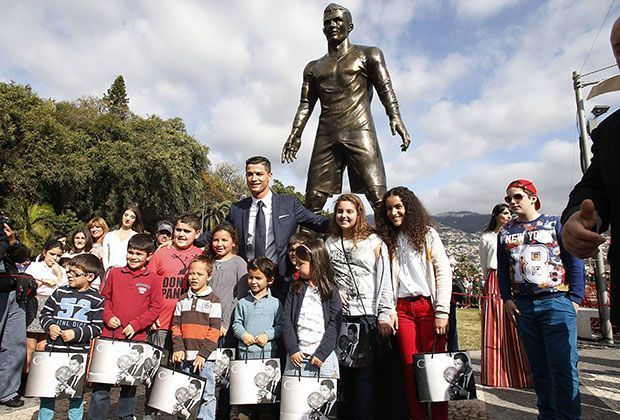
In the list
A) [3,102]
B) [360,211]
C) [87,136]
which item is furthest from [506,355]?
[87,136]

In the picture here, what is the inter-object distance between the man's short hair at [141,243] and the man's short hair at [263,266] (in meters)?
1.06

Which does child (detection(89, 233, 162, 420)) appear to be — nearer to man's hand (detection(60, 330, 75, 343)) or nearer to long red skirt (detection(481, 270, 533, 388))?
man's hand (detection(60, 330, 75, 343))

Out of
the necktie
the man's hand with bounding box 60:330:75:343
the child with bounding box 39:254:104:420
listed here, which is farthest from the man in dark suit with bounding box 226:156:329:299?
the man's hand with bounding box 60:330:75:343

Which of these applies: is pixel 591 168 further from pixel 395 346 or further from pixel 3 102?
pixel 3 102

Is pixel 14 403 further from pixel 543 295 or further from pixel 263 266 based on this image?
pixel 543 295

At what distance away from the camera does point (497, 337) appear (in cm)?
515

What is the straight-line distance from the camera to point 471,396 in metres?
2.99

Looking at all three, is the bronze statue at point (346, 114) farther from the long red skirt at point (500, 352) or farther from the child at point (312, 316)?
the long red skirt at point (500, 352)

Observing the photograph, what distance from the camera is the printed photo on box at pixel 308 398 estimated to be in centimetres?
287

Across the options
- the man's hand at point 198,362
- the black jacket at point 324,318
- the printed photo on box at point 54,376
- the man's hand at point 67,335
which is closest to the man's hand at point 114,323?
the man's hand at point 67,335

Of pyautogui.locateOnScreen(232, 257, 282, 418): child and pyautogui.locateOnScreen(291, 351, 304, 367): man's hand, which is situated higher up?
pyautogui.locateOnScreen(232, 257, 282, 418): child

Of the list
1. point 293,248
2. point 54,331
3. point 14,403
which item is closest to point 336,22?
point 293,248

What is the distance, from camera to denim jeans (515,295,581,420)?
3.01 m

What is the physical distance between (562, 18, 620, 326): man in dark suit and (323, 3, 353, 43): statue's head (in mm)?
4085
